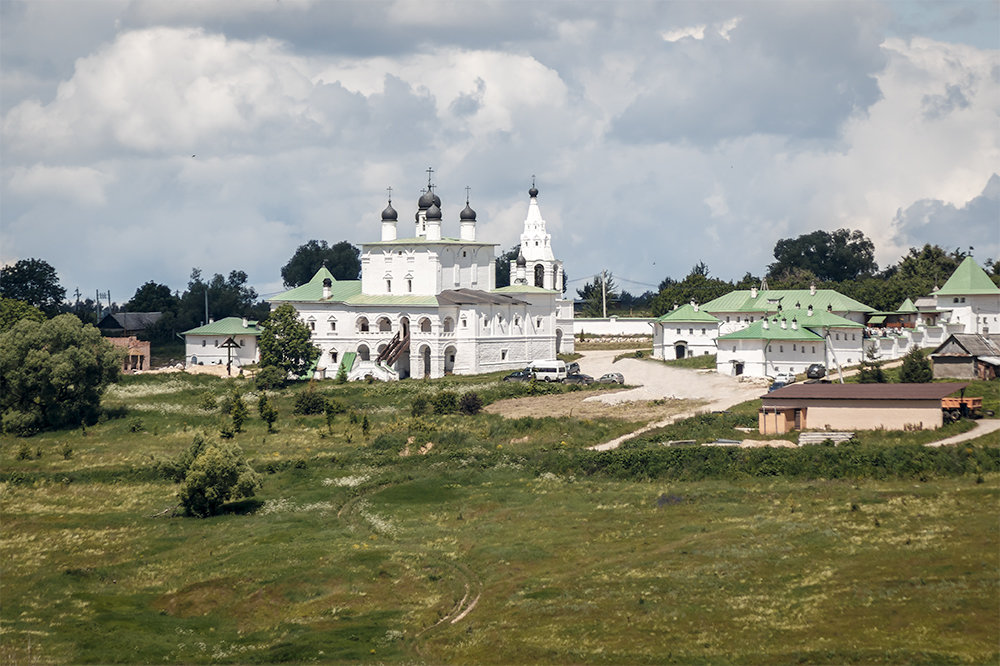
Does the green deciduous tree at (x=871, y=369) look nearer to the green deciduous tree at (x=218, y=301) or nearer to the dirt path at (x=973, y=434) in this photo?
the dirt path at (x=973, y=434)

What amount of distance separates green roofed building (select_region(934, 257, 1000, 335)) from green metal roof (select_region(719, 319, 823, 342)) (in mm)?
Answer: 12691

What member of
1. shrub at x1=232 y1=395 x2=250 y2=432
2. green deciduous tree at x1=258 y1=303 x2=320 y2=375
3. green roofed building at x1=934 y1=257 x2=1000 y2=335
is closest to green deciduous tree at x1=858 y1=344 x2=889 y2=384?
green roofed building at x1=934 y1=257 x2=1000 y2=335

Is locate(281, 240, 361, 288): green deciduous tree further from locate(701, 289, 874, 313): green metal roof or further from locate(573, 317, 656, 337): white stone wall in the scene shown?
locate(701, 289, 874, 313): green metal roof

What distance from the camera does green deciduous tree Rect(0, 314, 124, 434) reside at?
62688mm

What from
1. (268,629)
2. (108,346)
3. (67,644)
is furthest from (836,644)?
(108,346)

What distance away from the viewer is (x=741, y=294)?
84.7 meters

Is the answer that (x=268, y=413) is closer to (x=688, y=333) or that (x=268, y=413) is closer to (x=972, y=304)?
(x=688, y=333)

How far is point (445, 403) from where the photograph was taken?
204 feet

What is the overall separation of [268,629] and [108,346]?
117ft

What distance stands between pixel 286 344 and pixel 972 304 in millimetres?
40681

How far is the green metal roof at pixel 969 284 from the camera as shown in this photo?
76500 millimetres

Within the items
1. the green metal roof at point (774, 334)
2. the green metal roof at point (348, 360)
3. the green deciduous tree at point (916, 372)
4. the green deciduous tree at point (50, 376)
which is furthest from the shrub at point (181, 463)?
the green metal roof at point (774, 334)

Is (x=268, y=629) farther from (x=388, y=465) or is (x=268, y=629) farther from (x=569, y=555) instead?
(x=388, y=465)

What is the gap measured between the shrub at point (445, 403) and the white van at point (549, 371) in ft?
31.5
